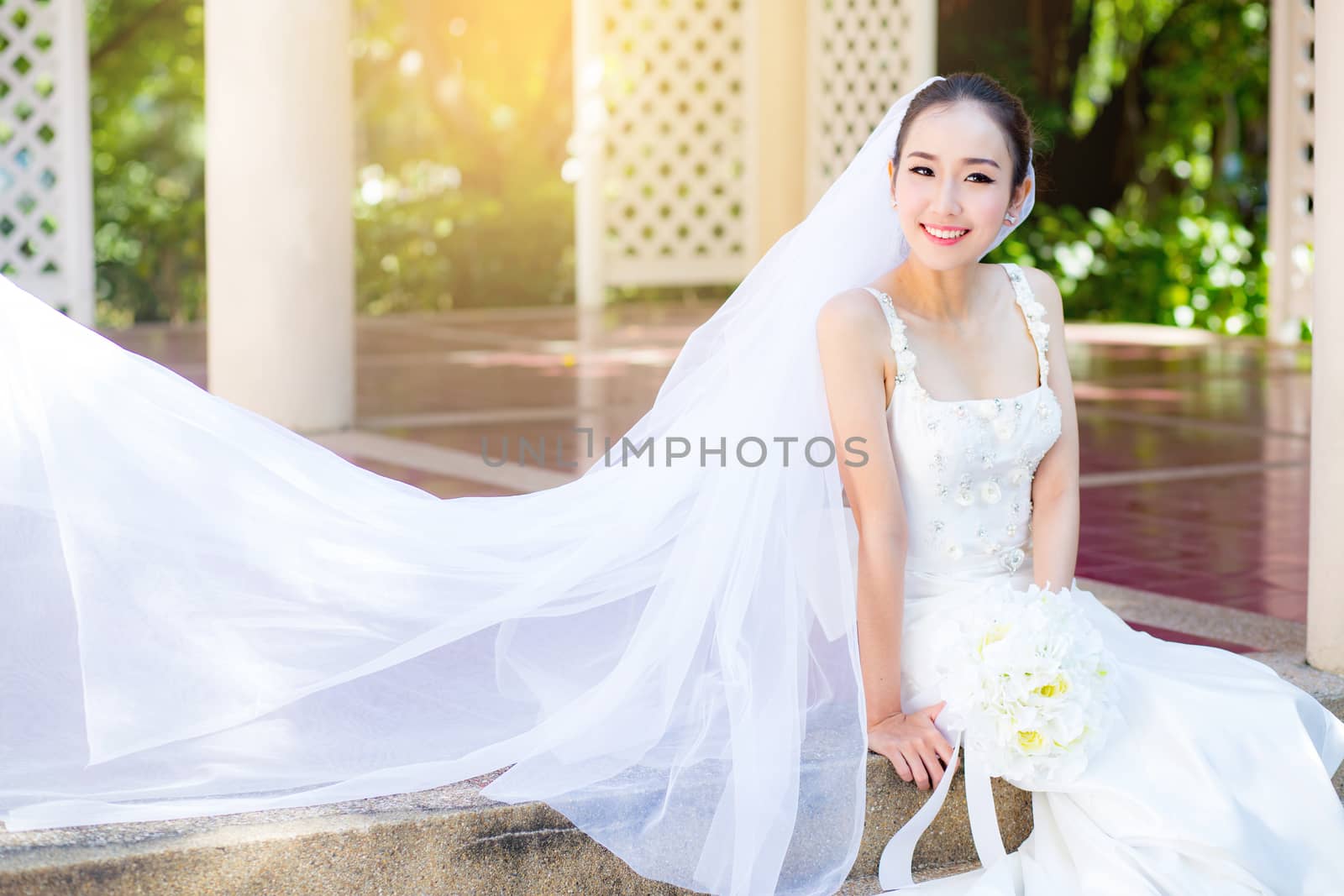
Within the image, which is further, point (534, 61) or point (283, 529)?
point (534, 61)

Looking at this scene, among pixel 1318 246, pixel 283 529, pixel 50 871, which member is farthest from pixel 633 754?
pixel 1318 246

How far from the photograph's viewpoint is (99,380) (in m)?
2.92

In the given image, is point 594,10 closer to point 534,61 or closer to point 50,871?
point 534,61

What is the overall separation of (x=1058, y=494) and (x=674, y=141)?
33.3 feet

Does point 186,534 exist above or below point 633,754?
above

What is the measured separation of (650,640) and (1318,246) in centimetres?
162

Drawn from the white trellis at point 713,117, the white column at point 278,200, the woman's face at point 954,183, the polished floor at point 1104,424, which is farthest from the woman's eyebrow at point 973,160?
the white trellis at point 713,117

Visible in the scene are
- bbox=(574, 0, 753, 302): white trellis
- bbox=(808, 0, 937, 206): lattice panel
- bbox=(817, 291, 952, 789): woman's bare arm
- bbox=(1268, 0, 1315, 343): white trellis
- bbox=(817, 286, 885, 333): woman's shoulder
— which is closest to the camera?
bbox=(817, 291, 952, 789): woman's bare arm

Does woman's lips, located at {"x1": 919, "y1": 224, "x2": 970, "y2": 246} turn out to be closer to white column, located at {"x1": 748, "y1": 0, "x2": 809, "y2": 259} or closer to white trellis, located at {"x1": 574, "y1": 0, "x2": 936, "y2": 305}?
white trellis, located at {"x1": 574, "y1": 0, "x2": 936, "y2": 305}

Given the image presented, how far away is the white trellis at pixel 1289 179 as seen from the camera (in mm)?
10453

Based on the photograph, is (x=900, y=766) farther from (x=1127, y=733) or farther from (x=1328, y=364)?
(x=1328, y=364)

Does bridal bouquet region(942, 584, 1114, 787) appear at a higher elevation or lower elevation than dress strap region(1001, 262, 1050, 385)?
lower

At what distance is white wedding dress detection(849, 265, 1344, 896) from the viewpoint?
2666 millimetres

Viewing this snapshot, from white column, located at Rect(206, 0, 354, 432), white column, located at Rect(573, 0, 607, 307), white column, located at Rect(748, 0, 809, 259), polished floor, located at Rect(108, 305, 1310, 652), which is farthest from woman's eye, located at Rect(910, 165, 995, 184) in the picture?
white column, located at Rect(573, 0, 607, 307)
